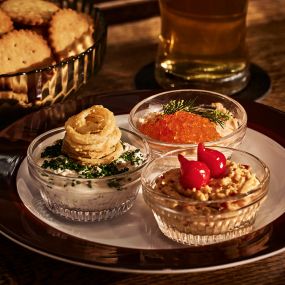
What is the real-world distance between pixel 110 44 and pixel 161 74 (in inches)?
12.7

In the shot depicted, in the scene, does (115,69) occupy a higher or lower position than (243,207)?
lower

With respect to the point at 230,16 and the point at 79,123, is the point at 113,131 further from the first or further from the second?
the point at 230,16

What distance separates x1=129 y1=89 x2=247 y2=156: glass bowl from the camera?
1467mm

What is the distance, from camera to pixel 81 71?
171 centimetres

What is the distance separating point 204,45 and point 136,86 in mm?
222

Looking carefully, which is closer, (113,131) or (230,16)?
(113,131)

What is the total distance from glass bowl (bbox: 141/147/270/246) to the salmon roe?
0.20 meters

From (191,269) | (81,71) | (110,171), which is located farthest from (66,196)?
(81,71)

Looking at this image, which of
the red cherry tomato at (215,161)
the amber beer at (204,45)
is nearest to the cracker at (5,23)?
the amber beer at (204,45)

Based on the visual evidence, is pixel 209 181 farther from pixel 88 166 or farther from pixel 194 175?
pixel 88 166

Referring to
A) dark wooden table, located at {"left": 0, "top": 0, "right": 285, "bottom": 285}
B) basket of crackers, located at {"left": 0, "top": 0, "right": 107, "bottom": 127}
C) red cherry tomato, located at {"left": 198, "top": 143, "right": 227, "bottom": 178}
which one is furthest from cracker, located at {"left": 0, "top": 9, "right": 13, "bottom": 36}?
red cherry tomato, located at {"left": 198, "top": 143, "right": 227, "bottom": 178}

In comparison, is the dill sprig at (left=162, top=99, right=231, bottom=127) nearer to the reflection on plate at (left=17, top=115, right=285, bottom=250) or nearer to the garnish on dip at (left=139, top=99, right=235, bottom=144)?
the garnish on dip at (left=139, top=99, right=235, bottom=144)

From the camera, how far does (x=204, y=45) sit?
1.89 meters

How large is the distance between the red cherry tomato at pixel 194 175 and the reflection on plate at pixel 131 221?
0.11m
